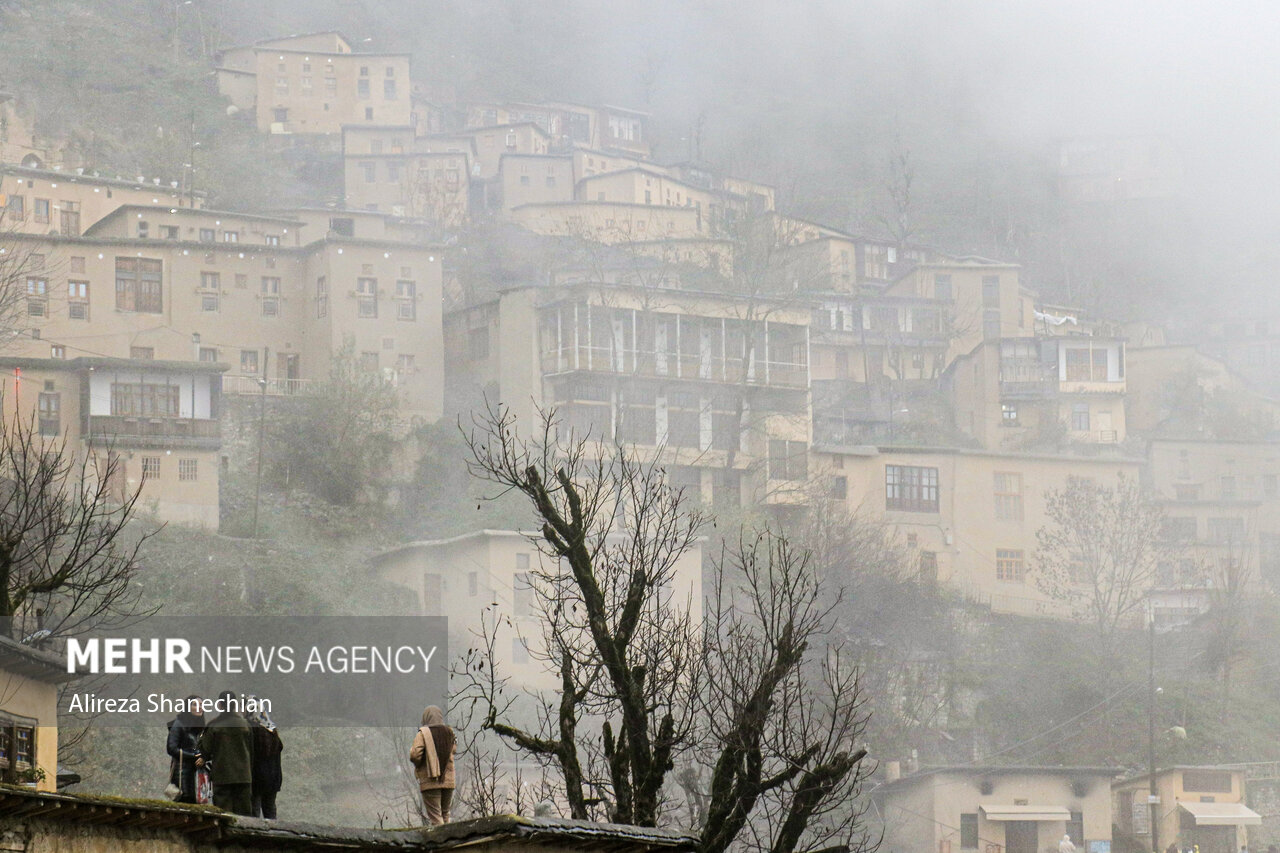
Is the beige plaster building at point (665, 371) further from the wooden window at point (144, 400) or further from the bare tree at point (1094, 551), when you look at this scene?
the wooden window at point (144, 400)

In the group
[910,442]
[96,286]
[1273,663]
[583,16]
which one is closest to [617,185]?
[910,442]

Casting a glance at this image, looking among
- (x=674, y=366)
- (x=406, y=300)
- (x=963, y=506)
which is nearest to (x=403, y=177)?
(x=406, y=300)

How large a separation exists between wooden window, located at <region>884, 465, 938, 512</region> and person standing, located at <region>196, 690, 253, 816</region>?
5663 centimetres

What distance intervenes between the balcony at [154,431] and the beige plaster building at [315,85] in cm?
4379

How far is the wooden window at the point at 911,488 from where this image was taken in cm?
6850

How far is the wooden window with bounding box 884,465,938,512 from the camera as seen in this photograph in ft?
225

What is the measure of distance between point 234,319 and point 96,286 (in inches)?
213

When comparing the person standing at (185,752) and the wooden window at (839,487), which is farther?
the wooden window at (839,487)

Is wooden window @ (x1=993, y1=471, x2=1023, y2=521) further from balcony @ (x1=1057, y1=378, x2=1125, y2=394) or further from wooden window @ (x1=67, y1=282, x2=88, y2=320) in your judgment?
wooden window @ (x1=67, y1=282, x2=88, y2=320)

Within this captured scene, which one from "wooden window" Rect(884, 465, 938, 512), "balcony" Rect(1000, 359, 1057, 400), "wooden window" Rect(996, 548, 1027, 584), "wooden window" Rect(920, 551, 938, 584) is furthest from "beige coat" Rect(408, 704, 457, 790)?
"balcony" Rect(1000, 359, 1057, 400)

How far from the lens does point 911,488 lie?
226ft

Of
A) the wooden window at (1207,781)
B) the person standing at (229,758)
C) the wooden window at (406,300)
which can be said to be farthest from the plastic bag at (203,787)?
the wooden window at (406,300)

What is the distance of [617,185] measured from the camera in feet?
313

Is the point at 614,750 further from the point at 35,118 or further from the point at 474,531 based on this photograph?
the point at 35,118
